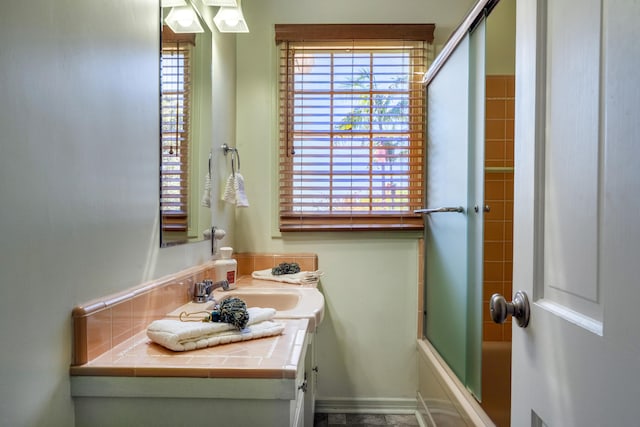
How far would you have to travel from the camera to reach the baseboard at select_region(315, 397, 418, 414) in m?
2.03

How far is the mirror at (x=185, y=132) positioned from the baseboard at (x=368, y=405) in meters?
1.29

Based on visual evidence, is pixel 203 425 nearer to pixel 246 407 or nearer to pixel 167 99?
pixel 246 407

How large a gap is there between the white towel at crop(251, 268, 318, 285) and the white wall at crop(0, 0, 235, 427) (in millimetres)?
819

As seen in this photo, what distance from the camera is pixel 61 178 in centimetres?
71

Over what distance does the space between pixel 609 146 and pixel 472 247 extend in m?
0.97

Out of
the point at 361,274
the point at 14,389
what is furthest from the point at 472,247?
A: the point at 14,389

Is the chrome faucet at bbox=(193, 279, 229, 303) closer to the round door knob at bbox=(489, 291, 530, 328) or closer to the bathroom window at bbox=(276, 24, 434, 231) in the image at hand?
the bathroom window at bbox=(276, 24, 434, 231)

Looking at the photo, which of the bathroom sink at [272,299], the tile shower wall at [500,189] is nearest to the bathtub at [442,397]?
the tile shower wall at [500,189]

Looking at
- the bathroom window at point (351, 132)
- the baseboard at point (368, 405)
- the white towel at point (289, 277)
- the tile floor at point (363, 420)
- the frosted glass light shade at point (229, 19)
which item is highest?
the frosted glass light shade at point (229, 19)

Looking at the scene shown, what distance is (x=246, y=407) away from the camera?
2.48ft

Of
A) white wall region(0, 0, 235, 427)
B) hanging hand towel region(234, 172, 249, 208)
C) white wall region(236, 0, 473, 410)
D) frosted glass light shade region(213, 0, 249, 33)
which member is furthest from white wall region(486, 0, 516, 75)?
white wall region(0, 0, 235, 427)

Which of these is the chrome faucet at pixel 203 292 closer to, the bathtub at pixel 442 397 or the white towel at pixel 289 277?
the white towel at pixel 289 277

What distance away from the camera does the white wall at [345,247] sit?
202cm

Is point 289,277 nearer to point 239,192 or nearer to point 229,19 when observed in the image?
point 239,192
